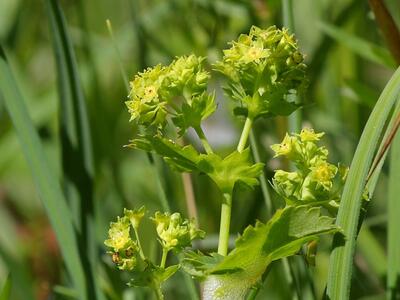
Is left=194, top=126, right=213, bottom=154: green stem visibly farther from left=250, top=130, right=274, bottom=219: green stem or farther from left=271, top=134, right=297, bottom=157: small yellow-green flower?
left=250, top=130, right=274, bottom=219: green stem

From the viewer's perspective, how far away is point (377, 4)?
0.96m

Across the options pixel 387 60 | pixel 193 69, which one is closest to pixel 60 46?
pixel 193 69

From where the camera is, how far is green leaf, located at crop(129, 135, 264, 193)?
71cm

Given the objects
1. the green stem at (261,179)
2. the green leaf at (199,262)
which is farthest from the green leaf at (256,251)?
the green stem at (261,179)

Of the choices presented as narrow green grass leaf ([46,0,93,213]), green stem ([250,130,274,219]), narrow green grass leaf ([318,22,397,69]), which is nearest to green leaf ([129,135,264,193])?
green stem ([250,130,274,219])

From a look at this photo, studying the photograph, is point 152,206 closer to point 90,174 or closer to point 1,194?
point 1,194

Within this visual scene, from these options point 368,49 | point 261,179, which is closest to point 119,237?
point 261,179

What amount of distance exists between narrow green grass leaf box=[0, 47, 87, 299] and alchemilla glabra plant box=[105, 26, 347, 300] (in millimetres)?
157

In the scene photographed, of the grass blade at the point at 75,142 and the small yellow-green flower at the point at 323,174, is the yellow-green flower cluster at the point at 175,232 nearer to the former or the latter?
the small yellow-green flower at the point at 323,174

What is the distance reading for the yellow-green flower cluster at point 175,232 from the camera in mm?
717

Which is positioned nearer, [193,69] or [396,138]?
[193,69]

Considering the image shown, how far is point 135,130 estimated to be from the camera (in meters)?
2.05

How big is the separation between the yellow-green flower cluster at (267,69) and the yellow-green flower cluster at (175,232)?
0.11m

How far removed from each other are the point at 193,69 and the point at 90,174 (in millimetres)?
393
